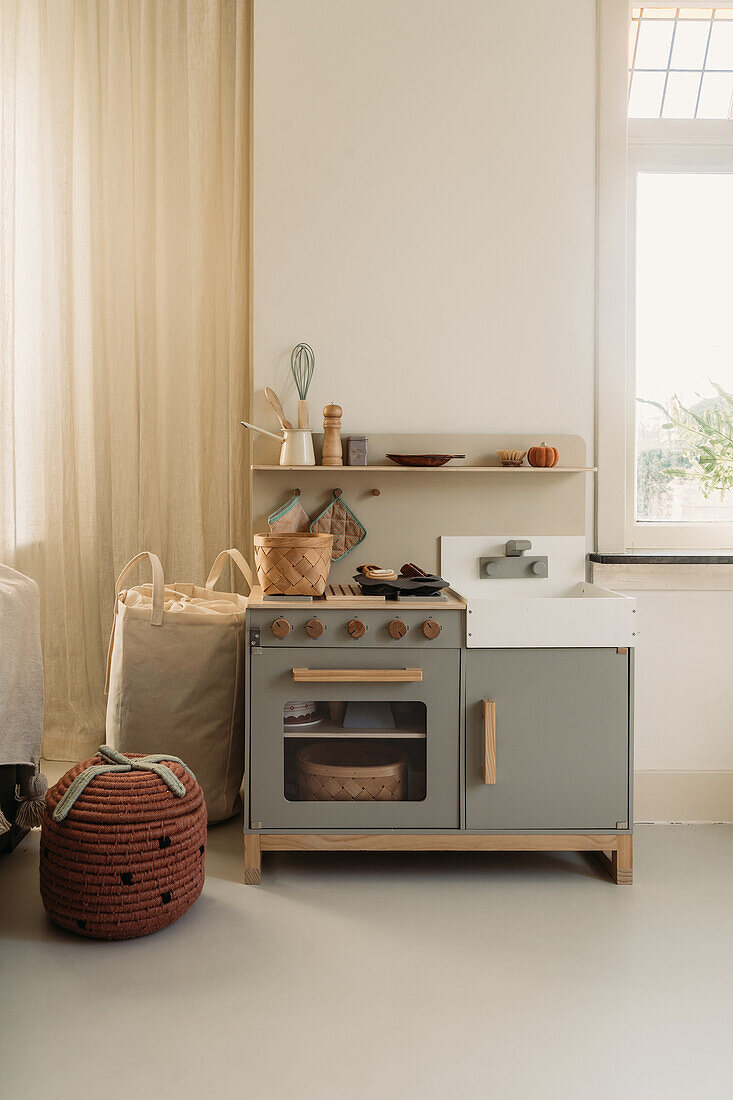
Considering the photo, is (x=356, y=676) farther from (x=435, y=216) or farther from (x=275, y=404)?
(x=435, y=216)

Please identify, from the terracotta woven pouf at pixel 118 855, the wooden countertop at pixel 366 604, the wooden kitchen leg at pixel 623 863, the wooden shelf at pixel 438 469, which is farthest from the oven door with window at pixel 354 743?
the wooden shelf at pixel 438 469

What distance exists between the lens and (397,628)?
2.31 metres

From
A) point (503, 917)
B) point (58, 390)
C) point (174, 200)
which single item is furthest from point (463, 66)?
point (503, 917)

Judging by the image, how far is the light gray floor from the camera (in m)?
Result: 1.58

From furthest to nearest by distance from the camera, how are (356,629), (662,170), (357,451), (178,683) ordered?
(662,170), (357,451), (178,683), (356,629)

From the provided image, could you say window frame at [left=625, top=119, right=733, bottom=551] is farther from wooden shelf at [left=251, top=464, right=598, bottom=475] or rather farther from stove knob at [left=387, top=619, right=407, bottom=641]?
stove knob at [left=387, top=619, right=407, bottom=641]

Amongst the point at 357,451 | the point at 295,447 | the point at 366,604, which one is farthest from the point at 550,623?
the point at 295,447

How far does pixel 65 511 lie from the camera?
3.14 m

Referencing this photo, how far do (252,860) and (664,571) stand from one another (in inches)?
59.1

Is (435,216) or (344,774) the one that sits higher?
(435,216)

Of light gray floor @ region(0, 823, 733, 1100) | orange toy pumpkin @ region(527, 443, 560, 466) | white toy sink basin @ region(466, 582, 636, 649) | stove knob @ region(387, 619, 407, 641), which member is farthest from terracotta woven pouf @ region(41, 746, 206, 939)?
orange toy pumpkin @ region(527, 443, 560, 466)

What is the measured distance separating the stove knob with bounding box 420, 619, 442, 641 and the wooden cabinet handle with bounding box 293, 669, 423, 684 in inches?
3.7

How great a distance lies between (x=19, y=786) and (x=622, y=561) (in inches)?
72.5

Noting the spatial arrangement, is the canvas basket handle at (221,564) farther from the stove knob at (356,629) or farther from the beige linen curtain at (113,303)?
the stove knob at (356,629)
